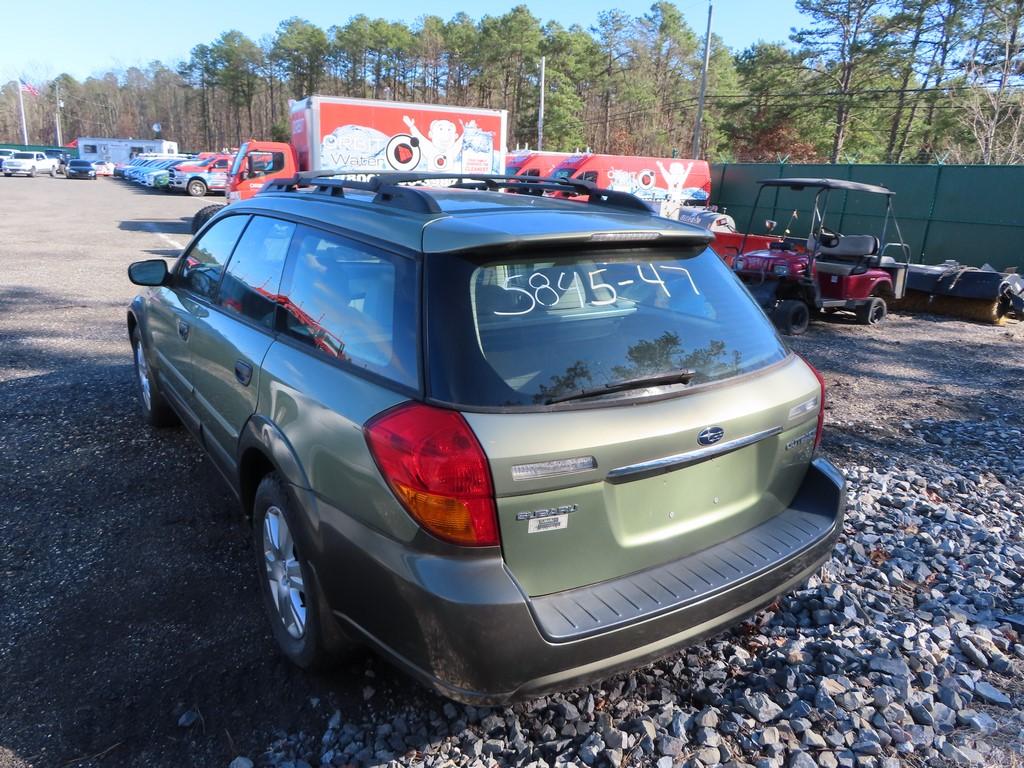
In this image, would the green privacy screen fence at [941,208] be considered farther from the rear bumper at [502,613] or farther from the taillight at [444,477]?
the taillight at [444,477]

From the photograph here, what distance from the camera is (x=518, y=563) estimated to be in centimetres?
199

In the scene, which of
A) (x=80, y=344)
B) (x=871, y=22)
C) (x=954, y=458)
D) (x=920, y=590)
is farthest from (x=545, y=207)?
(x=871, y=22)

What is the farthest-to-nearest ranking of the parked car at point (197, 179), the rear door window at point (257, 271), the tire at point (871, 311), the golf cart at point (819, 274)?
the parked car at point (197, 179) → the tire at point (871, 311) → the golf cart at point (819, 274) → the rear door window at point (257, 271)

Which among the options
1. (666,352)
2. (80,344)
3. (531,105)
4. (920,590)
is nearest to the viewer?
(666,352)

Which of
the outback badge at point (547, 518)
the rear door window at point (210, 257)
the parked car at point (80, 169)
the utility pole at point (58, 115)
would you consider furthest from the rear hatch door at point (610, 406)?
the utility pole at point (58, 115)

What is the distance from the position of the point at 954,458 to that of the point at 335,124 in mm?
14678

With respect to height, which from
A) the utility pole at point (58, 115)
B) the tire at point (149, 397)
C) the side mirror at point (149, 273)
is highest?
the utility pole at point (58, 115)

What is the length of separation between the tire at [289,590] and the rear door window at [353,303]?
53 cm

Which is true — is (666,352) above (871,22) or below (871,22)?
below

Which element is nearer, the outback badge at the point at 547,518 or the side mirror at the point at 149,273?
the outback badge at the point at 547,518

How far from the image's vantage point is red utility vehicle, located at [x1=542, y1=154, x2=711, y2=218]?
847 inches

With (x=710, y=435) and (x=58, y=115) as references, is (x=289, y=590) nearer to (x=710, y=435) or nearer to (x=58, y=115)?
(x=710, y=435)

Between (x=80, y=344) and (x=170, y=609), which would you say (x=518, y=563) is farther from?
(x=80, y=344)

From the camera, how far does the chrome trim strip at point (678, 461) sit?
81.9 inches
